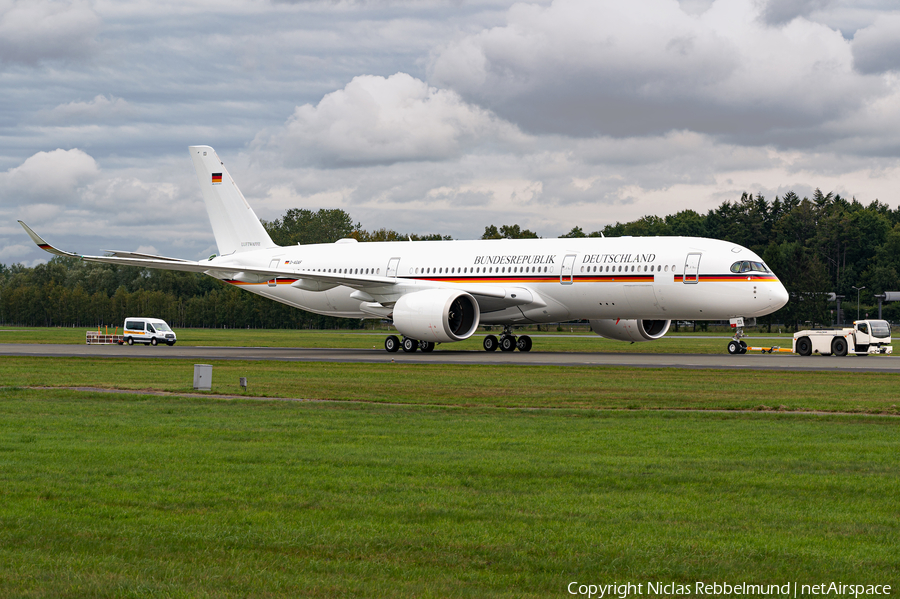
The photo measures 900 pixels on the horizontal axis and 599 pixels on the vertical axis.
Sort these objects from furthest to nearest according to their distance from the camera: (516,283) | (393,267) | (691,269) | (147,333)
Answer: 1. (147,333)
2. (393,267)
3. (516,283)
4. (691,269)

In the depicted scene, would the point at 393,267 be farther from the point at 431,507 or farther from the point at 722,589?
the point at 722,589

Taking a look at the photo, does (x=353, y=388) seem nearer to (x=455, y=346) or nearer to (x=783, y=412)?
(x=783, y=412)

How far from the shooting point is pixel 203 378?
21500 millimetres

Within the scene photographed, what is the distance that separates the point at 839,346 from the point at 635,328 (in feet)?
28.6

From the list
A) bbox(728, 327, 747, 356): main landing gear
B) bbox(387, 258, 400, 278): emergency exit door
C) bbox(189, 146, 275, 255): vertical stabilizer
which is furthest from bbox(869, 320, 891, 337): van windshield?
bbox(189, 146, 275, 255): vertical stabilizer

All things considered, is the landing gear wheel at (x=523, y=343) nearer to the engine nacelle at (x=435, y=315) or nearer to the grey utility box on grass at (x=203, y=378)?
the engine nacelle at (x=435, y=315)

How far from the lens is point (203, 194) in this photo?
50906 millimetres

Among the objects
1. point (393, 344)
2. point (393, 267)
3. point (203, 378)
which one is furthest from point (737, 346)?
point (203, 378)

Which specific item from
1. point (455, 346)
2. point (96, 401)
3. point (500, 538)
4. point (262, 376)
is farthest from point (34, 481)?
point (455, 346)

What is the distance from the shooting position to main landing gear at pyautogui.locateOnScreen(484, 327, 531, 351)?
42000 mm

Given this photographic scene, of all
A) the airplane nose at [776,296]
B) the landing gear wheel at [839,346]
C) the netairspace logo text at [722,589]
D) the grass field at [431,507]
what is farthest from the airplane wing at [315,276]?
the netairspace logo text at [722,589]

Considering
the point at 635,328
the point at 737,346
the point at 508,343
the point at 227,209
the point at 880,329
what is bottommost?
the point at 508,343

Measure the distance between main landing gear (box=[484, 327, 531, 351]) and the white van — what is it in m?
20.8

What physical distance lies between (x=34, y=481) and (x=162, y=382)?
14.2m
